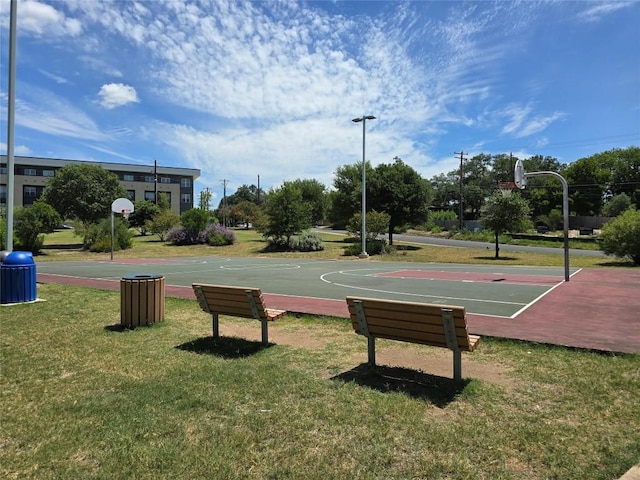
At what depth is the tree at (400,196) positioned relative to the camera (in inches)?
1625

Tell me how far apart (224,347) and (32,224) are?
3405 cm

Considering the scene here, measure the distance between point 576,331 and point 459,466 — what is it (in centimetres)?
548

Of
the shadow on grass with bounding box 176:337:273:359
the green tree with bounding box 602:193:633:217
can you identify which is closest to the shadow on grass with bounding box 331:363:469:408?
the shadow on grass with bounding box 176:337:273:359

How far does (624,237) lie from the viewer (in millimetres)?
25922

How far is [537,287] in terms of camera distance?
14.0 metres

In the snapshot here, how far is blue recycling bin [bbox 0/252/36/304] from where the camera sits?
9.78 meters

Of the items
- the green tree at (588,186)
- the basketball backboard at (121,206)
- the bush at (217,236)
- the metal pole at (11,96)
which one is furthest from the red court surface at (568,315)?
the green tree at (588,186)

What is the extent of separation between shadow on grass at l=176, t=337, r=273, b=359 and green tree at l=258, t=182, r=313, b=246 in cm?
2971

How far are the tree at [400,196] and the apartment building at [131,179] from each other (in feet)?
151

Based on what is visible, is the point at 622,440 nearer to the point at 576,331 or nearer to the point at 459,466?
the point at 459,466

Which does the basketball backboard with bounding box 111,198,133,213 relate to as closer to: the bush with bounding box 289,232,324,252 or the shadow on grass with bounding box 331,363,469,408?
the bush with bounding box 289,232,324,252

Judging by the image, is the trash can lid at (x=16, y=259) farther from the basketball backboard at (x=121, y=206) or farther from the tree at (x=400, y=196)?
the tree at (x=400, y=196)

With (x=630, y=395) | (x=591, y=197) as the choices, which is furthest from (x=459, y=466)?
(x=591, y=197)

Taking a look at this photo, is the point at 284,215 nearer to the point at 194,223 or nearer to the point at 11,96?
the point at 194,223
